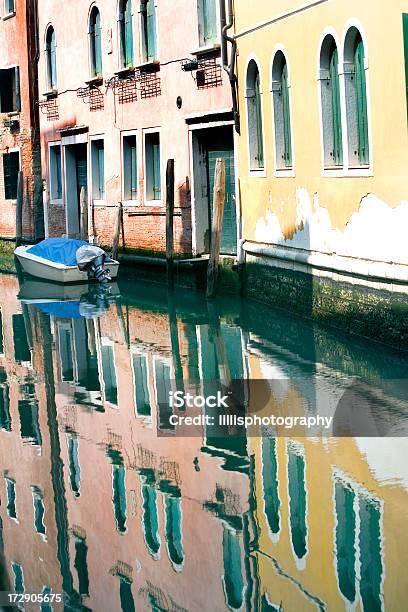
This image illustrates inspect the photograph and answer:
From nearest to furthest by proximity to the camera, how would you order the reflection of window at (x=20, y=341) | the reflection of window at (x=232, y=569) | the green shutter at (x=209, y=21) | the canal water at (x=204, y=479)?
the reflection of window at (x=232, y=569) → the canal water at (x=204, y=479) → the reflection of window at (x=20, y=341) → the green shutter at (x=209, y=21)

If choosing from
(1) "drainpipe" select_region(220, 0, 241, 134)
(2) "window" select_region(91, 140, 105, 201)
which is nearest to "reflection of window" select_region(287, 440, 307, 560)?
(1) "drainpipe" select_region(220, 0, 241, 134)

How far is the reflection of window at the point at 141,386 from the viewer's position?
932 cm

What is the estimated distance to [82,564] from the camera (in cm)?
573

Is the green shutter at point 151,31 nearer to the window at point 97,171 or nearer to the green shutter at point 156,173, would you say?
the green shutter at point 156,173

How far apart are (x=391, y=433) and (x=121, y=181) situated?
14860mm

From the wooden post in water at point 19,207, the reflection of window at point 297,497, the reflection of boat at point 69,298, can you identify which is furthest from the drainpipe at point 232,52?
the wooden post in water at point 19,207

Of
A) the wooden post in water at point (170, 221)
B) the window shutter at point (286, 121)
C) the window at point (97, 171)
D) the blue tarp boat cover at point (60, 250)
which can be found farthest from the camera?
the window at point (97, 171)

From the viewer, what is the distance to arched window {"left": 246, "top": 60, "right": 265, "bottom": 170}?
1620 cm

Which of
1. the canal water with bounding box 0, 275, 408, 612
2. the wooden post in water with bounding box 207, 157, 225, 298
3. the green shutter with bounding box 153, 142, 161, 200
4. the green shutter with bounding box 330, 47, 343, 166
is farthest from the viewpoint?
the green shutter with bounding box 153, 142, 161, 200

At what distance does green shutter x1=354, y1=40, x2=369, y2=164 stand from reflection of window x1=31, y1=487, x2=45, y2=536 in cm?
627

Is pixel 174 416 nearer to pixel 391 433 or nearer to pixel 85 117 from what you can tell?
pixel 391 433

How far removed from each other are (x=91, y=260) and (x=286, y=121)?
5191 mm

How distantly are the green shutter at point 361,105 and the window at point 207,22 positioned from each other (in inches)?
222

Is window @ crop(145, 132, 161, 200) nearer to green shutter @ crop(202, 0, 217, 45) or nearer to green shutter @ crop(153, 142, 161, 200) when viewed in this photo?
green shutter @ crop(153, 142, 161, 200)
